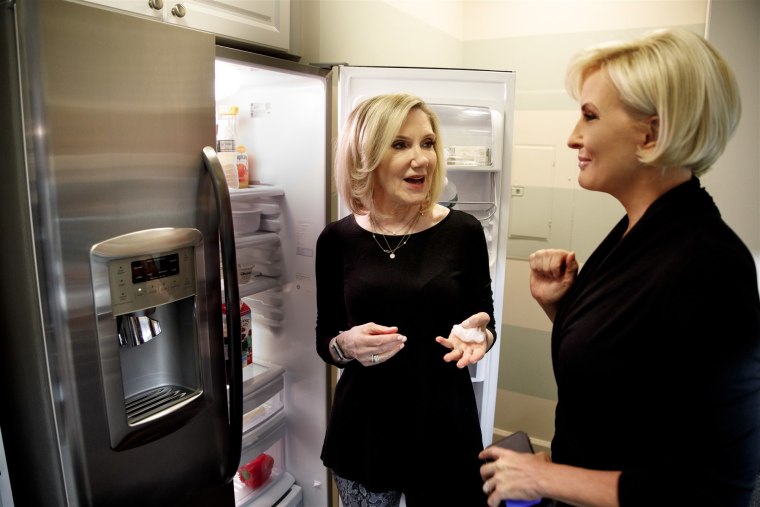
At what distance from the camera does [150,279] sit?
1.00 metres

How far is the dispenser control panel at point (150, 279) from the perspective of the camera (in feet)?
3.09

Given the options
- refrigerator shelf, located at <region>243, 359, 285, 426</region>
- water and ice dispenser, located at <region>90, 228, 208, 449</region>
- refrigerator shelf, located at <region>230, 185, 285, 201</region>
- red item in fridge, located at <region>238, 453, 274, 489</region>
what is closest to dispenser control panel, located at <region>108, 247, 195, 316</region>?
water and ice dispenser, located at <region>90, 228, 208, 449</region>

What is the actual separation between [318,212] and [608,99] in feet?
3.68

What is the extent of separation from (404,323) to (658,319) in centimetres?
65

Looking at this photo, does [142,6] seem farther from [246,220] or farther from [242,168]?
[246,220]

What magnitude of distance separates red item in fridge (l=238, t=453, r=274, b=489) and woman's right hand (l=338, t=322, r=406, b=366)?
38.8 inches

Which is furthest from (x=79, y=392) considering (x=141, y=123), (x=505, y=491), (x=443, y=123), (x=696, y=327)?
(x=443, y=123)

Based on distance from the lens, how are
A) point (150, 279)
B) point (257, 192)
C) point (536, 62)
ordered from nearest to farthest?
point (150, 279) < point (257, 192) < point (536, 62)

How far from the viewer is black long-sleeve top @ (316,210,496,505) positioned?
4.28 feet

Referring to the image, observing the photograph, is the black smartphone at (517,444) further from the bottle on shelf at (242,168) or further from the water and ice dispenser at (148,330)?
the bottle on shelf at (242,168)

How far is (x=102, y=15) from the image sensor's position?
89 cm

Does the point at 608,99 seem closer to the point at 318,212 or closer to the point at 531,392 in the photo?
the point at 318,212

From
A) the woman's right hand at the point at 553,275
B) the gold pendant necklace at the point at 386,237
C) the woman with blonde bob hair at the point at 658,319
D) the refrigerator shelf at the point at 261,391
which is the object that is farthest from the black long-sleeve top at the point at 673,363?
the refrigerator shelf at the point at 261,391

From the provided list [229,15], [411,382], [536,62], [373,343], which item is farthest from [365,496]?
[536,62]
